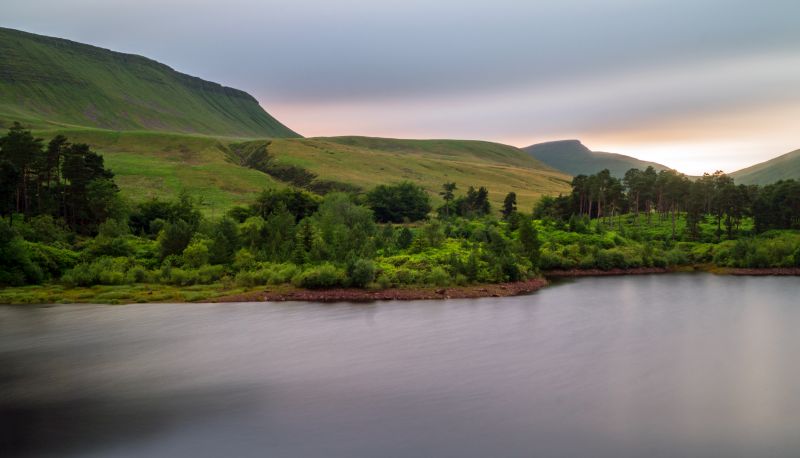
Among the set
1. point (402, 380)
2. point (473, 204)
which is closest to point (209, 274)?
point (402, 380)

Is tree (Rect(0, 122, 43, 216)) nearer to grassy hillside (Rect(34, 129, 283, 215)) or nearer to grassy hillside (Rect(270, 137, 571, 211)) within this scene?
grassy hillside (Rect(34, 129, 283, 215))

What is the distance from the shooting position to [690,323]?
4494cm

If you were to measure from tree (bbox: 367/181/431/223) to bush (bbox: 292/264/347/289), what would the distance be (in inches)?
2030

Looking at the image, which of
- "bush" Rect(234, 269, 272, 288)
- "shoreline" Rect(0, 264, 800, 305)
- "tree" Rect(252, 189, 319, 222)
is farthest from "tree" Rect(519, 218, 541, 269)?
"tree" Rect(252, 189, 319, 222)

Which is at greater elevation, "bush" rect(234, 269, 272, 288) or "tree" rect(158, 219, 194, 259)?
"tree" rect(158, 219, 194, 259)

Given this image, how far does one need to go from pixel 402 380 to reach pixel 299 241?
120 ft

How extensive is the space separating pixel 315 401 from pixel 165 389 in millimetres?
8847

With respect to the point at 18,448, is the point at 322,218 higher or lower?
higher

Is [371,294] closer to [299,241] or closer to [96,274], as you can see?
[299,241]

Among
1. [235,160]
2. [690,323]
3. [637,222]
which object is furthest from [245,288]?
[235,160]

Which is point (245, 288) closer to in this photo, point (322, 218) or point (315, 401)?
point (322, 218)

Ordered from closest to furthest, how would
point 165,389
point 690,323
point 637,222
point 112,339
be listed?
1. point 165,389
2. point 112,339
3. point 690,323
4. point 637,222

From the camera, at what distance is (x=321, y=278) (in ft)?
188

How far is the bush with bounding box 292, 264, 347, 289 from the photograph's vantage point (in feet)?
188
